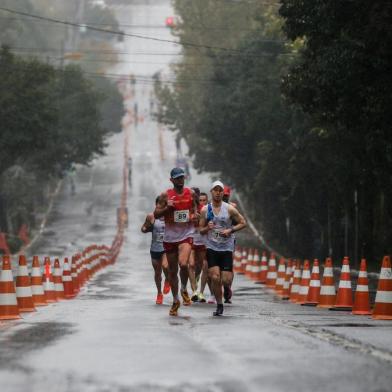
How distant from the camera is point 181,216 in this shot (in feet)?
63.2

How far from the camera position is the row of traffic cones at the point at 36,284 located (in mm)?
18516

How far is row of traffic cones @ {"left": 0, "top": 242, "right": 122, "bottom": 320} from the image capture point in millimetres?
18516

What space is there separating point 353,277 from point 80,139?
180 feet

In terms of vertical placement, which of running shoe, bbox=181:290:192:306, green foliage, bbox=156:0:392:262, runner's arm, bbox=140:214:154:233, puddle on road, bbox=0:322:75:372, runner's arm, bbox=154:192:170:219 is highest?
green foliage, bbox=156:0:392:262

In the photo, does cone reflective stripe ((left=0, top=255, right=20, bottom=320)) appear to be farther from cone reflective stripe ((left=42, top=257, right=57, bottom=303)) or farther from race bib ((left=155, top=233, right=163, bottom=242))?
cone reflective stripe ((left=42, top=257, right=57, bottom=303))

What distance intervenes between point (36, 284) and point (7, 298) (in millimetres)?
5335

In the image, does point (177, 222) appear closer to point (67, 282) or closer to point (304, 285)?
point (304, 285)

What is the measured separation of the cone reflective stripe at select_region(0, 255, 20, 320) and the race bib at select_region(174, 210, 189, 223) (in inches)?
93.9

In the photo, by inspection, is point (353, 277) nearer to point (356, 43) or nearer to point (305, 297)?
point (356, 43)

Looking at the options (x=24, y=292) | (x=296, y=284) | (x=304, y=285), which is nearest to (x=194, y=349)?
(x=24, y=292)

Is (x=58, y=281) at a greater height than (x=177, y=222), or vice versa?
(x=177, y=222)

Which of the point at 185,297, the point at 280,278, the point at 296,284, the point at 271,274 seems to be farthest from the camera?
the point at 271,274

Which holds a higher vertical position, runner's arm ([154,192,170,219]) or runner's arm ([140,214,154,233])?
runner's arm ([154,192,170,219])

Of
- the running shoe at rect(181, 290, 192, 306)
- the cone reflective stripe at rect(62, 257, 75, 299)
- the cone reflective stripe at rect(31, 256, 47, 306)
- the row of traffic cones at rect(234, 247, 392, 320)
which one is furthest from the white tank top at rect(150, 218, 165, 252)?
the cone reflective stripe at rect(62, 257, 75, 299)
